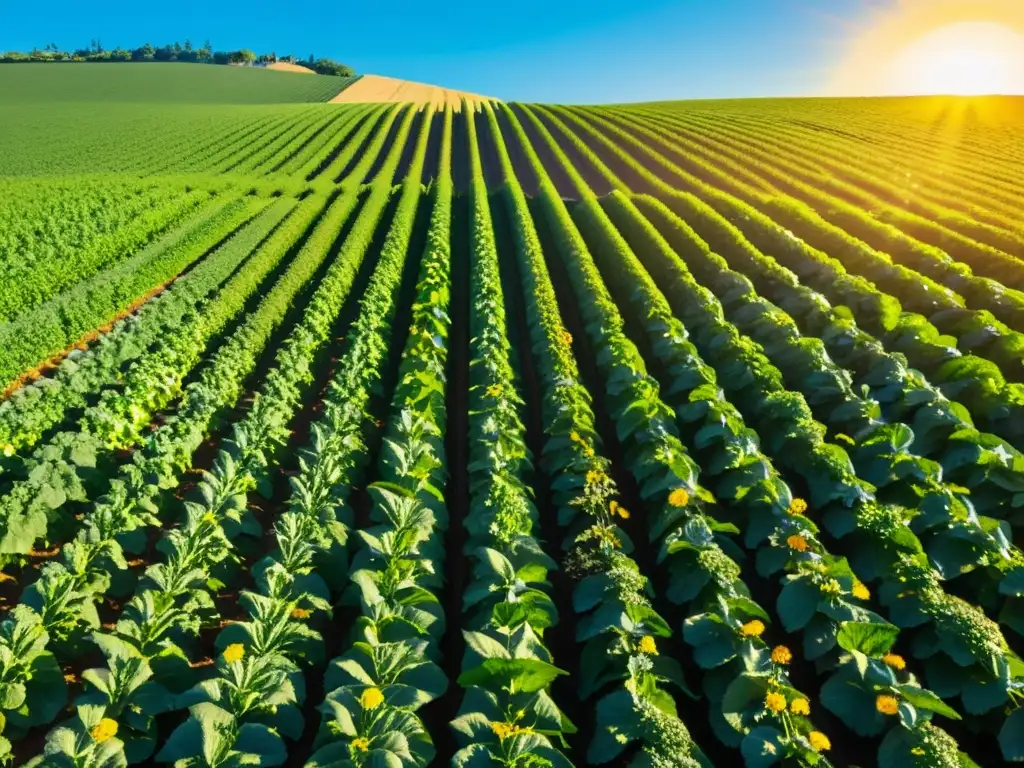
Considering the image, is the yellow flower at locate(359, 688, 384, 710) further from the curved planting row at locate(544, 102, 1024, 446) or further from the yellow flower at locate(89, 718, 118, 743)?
the curved planting row at locate(544, 102, 1024, 446)

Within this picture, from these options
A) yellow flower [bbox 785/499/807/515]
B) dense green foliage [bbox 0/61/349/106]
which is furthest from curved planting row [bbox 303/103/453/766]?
dense green foliage [bbox 0/61/349/106]

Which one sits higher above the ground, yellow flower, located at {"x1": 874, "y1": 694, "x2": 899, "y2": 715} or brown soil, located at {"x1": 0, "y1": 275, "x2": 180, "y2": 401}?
yellow flower, located at {"x1": 874, "y1": 694, "x2": 899, "y2": 715}

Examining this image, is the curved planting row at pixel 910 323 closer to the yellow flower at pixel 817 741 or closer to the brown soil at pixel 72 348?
the yellow flower at pixel 817 741

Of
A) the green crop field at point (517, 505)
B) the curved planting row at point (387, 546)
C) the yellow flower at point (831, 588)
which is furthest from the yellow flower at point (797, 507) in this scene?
the curved planting row at point (387, 546)

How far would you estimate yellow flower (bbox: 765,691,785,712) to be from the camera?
466 cm

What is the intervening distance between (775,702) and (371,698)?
291 centimetres

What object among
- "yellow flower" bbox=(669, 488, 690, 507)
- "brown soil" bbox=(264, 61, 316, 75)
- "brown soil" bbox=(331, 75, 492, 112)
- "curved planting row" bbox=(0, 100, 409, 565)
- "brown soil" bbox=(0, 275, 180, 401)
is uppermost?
"brown soil" bbox=(264, 61, 316, 75)

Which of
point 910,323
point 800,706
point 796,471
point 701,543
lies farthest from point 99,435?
point 910,323

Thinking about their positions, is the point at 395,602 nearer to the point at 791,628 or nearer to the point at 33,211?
the point at 791,628

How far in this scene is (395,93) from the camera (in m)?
90.9

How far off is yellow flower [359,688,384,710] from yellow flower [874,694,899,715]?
3607 mm

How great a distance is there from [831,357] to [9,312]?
17857 mm

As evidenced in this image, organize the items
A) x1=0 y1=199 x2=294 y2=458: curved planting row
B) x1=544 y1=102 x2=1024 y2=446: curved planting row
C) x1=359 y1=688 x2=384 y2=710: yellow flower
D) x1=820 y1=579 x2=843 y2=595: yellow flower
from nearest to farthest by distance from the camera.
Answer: x1=359 y1=688 x2=384 y2=710: yellow flower
x1=820 y1=579 x2=843 y2=595: yellow flower
x1=544 y1=102 x2=1024 y2=446: curved planting row
x1=0 y1=199 x2=294 y2=458: curved planting row

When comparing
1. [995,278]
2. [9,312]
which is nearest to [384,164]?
[9,312]
